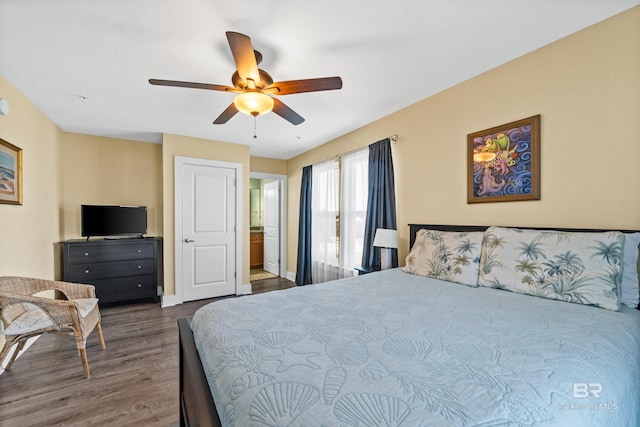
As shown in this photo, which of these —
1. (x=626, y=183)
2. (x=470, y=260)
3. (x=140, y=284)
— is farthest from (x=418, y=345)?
(x=140, y=284)

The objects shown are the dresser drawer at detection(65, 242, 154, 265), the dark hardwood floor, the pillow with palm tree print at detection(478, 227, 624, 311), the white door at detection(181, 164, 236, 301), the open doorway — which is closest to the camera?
the pillow with palm tree print at detection(478, 227, 624, 311)

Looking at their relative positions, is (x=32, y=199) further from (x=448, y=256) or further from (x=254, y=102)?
(x=448, y=256)

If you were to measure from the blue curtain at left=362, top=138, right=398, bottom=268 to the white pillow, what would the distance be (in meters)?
1.69

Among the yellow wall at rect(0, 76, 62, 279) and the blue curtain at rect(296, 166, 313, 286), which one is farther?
the blue curtain at rect(296, 166, 313, 286)

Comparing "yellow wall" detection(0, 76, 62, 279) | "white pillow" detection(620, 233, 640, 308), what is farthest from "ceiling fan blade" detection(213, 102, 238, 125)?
"white pillow" detection(620, 233, 640, 308)

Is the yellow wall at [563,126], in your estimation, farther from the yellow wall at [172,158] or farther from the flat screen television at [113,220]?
the flat screen television at [113,220]

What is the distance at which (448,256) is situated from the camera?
2.18 metres

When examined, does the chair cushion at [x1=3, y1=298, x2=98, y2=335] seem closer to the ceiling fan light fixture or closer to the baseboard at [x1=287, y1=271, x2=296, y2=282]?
the ceiling fan light fixture

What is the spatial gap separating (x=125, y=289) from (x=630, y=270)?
16.8ft

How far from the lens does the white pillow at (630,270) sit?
4.95 ft

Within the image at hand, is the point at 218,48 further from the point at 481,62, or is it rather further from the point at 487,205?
the point at 487,205

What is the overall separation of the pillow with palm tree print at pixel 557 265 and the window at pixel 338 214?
1860mm

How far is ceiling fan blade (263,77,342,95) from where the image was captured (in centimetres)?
183

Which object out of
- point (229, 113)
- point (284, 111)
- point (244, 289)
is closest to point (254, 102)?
point (284, 111)
